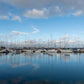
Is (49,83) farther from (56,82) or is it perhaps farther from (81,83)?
(81,83)

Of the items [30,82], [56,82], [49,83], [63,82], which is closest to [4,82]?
[30,82]

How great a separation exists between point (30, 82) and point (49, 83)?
9.00ft

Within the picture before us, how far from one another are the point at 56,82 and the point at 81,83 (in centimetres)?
351

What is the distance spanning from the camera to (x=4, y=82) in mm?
14117

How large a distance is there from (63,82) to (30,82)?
15.7 ft

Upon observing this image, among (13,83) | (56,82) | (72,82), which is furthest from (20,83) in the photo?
(72,82)

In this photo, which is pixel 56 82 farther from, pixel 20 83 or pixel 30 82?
pixel 20 83

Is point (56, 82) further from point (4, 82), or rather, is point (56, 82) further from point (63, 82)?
point (4, 82)

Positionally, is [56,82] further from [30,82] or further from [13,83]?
[13,83]

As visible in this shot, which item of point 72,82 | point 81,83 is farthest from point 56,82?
point 81,83

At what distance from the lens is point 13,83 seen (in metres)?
13.8

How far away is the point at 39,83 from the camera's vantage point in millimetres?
13727

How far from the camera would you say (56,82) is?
14172 mm

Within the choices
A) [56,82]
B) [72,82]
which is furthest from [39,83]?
[72,82]
